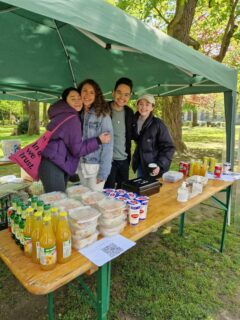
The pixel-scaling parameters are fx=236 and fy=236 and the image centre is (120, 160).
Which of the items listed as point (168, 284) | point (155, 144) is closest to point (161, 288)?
point (168, 284)

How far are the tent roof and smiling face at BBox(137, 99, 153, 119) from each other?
18.6 inches

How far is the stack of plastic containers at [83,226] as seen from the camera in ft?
4.33

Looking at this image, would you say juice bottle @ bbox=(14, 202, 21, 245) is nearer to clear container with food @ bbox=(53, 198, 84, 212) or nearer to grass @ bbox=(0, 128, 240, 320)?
clear container with food @ bbox=(53, 198, 84, 212)

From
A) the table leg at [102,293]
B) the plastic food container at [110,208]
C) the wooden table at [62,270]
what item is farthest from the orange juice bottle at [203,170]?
the table leg at [102,293]

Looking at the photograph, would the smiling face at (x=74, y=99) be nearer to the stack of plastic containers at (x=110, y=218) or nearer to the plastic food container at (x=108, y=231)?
the stack of plastic containers at (x=110, y=218)

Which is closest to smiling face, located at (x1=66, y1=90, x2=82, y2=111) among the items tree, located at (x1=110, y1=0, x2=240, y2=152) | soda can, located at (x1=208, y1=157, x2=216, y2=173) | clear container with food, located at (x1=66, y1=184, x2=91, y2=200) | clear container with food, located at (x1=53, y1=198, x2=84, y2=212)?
clear container with food, located at (x1=66, y1=184, x2=91, y2=200)

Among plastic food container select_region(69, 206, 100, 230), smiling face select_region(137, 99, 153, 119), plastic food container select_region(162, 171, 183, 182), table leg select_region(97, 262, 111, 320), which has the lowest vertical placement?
table leg select_region(97, 262, 111, 320)

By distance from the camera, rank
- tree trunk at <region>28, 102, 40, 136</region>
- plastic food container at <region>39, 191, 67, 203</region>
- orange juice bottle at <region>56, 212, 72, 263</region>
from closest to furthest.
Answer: orange juice bottle at <region>56, 212, 72, 263</region> < plastic food container at <region>39, 191, 67, 203</region> < tree trunk at <region>28, 102, 40, 136</region>

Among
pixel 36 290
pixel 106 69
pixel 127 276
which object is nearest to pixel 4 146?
pixel 106 69

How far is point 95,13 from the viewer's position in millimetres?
1421

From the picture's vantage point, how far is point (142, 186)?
2.13 metres

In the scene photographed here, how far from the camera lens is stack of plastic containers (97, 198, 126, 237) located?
1.46 meters

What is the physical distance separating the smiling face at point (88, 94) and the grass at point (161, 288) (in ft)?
5.66

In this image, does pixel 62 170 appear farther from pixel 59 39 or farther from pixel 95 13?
pixel 59 39
